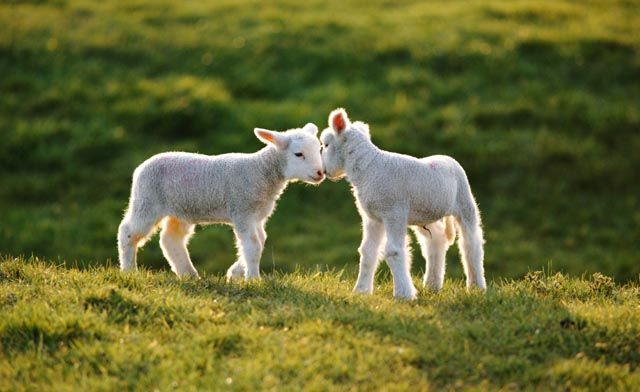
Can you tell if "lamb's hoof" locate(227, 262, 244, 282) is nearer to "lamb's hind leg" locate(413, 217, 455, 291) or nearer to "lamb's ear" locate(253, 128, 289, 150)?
"lamb's ear" locate(253, 128, 289, 150)

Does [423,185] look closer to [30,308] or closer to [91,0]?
[30,308]

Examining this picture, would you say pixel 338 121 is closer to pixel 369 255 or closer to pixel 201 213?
pixel 369 255

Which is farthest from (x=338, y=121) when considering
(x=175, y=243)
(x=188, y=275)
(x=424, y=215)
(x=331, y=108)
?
(x=331, y=108)

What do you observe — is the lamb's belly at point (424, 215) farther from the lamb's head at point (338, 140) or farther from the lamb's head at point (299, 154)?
the lamb's head at point (299, 154)

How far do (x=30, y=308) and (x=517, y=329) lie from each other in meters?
4.10

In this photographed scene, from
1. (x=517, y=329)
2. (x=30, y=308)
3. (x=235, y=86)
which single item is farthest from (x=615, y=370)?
(x=235, y=86)

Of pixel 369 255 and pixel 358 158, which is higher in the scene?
pixel 358 158

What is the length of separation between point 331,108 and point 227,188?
10257 millimetres

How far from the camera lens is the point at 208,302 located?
7.91 m

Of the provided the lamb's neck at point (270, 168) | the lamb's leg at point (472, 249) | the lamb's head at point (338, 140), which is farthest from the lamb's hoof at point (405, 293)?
the lamb's neck at point (270, 168)

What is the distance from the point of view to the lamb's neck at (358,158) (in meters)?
8.81

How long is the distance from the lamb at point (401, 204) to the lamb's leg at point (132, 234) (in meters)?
1.98

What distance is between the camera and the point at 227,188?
366 inches

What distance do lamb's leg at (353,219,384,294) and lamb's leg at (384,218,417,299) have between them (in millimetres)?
371
